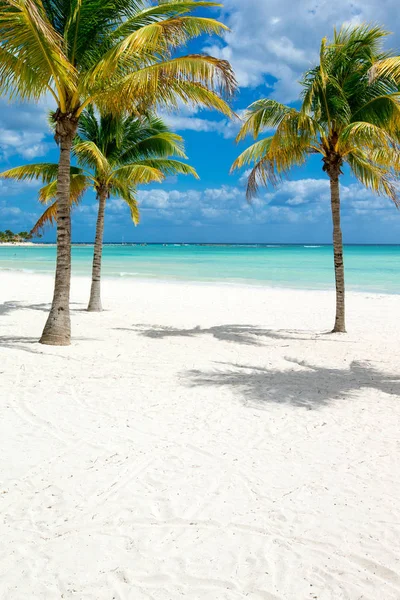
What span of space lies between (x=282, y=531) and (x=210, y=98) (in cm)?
715

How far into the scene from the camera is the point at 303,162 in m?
10.8

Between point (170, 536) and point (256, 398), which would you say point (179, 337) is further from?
point (170, 536)

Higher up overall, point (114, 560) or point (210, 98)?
point (210, 98)

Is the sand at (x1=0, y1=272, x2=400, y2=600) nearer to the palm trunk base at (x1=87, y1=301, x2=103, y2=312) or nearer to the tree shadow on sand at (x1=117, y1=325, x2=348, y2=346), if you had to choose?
the tree shadow on sand at (x1=117, y1=325, x2=348, y2=346)

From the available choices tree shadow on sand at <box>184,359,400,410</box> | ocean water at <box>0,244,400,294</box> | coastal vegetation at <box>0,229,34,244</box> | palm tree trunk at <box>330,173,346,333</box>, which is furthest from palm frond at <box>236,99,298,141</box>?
coastal vegetation at <box>0,229,34,244</box>

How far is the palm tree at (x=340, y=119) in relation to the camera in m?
9.03

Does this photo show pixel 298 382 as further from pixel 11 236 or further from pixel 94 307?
pixel 11 236

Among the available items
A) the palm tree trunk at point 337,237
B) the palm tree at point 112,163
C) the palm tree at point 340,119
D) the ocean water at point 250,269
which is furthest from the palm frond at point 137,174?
the ocean water at point 250,269

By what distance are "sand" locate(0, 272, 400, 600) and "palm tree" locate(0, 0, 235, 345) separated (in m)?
2.77

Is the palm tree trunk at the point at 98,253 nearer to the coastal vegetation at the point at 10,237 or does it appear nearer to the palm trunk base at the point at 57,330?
the palm trunk base at the point at 57,330

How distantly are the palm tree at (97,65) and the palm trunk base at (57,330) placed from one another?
0.03ft

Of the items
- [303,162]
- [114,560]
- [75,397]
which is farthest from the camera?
[303,162]

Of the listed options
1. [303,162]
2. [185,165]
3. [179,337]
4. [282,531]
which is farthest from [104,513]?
[185,165]

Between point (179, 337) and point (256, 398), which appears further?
point (179, 337)
